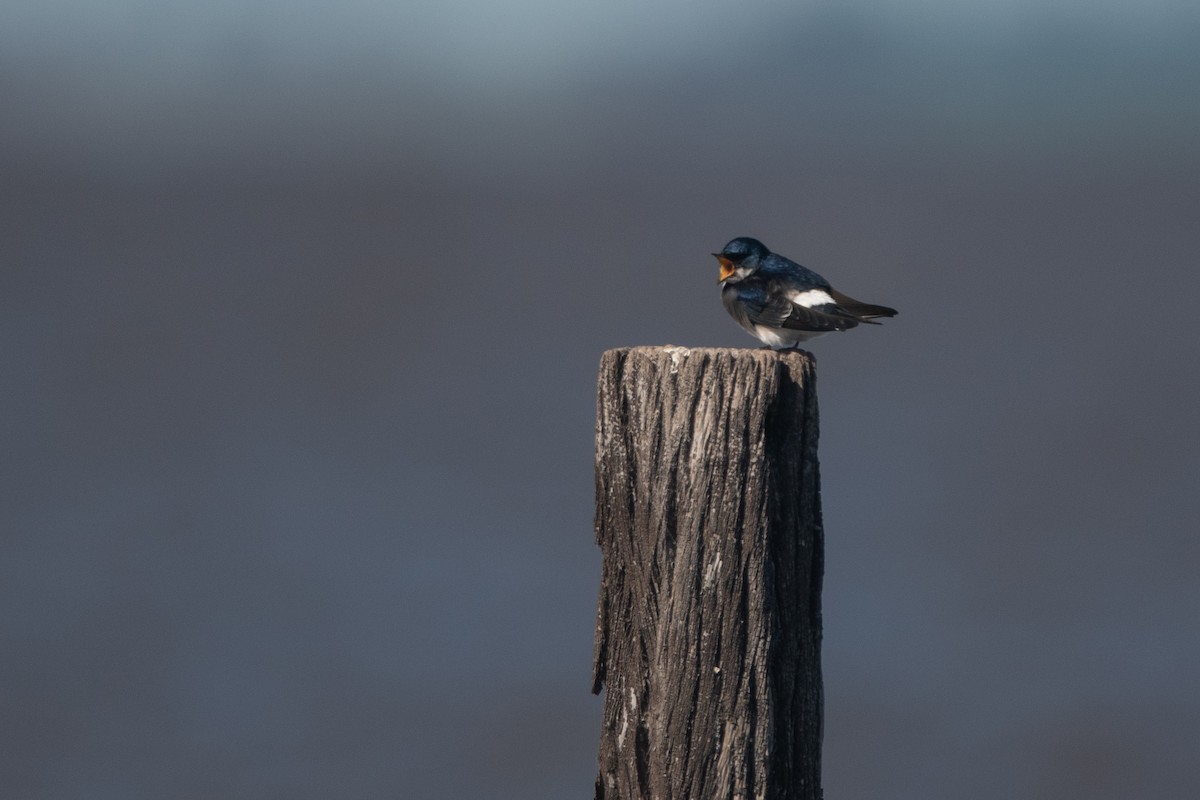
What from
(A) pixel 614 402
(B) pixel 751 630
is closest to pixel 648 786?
(B) pixel 751 630

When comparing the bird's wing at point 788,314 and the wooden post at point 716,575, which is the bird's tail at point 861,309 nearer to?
the bird's wing at point 788,314

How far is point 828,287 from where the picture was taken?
184 inches

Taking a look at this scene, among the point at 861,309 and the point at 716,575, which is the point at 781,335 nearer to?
the point at 861,309

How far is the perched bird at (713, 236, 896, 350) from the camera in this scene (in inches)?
175

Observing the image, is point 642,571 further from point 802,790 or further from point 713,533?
point 802,790

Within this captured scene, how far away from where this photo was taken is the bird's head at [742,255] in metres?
4.91

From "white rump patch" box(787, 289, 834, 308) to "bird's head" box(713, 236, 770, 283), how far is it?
0.34 meters

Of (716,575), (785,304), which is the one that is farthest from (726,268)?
(716,575)

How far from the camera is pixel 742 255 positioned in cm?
494

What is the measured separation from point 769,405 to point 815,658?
2.31ft

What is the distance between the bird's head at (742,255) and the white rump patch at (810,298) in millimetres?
343

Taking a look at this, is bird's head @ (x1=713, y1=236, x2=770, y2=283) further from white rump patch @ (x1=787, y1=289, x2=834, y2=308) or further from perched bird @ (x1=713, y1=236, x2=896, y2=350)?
white rump patch @ (x1=787, y1=289, x2=834, y2=308)

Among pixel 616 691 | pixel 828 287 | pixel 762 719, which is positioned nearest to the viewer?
pixel 762 719

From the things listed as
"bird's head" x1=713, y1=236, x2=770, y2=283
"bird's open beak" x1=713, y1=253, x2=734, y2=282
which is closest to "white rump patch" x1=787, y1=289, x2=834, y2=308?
"bird's head" x1=713, y1=236, x2=770, y2=283
